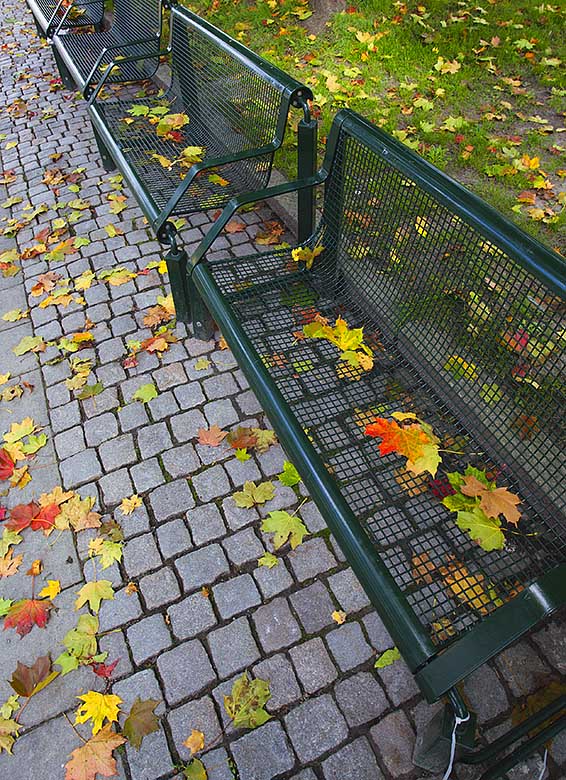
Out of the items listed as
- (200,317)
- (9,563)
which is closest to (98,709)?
(9,563)

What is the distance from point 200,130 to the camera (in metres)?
3.73

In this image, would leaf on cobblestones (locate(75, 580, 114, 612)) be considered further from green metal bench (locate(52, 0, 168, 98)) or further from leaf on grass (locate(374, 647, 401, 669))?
green metal bench (locate(52, 0, 168, 98))

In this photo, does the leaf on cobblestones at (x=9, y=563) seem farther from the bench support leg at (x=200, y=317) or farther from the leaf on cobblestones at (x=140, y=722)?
the bench support leg at (x=200, y=317)

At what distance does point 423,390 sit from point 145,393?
4.80 ft

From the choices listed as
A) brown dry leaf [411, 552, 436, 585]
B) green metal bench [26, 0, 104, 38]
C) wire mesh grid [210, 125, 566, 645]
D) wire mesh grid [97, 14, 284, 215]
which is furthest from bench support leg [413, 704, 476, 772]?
green metal bench [26, 0, 104, 38]

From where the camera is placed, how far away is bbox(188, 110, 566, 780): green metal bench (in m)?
1.59

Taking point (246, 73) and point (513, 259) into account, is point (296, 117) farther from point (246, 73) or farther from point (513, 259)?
point (513, 259)

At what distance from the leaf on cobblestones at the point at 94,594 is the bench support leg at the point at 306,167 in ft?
6.08

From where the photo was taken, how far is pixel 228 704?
1958 mm

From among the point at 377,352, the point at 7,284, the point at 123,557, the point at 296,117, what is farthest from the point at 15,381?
the point at 296,117

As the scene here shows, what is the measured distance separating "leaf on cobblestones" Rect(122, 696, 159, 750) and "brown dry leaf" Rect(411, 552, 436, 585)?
102cm

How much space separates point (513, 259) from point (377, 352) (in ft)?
2.49

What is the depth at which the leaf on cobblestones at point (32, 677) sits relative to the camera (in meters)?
2.03

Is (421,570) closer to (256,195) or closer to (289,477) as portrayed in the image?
(289,477)
